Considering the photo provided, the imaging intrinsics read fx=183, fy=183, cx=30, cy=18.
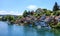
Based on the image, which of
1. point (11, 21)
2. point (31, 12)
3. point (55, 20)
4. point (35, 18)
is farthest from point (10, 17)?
point (55, 20)

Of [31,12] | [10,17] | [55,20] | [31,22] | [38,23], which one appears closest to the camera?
[55,20]

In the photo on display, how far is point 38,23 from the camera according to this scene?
86.9 feet

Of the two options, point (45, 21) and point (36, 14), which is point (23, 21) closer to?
point (36, 14)

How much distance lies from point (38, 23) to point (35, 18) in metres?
2.89

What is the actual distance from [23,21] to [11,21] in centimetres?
314

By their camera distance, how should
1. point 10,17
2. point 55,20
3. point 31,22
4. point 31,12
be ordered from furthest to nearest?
point 10,17
point 31,12
point 31,22
point 55,20

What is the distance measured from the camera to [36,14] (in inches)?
1234

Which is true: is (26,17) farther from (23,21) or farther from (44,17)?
(44,17)

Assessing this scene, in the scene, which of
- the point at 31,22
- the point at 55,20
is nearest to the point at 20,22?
the point at 31,22

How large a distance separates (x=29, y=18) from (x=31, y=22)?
54.9 inches

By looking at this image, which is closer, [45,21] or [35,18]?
[45,21]

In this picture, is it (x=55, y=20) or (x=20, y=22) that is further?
(x=20, y=22)

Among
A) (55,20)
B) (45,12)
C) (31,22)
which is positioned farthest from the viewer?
(45,12)

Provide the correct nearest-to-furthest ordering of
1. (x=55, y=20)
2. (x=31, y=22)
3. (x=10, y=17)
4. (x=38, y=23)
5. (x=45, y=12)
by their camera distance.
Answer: (x=55, y=20) → (x=38, y=23) → (x=31, y=22) → (x=45, y=12) → (x=10, y=17)
